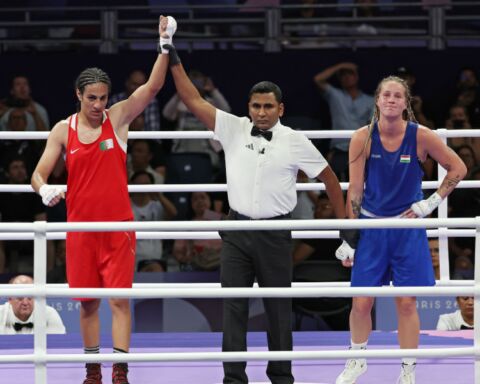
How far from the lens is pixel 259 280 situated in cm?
489

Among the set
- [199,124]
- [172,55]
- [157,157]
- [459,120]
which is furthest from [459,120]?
[172,55]

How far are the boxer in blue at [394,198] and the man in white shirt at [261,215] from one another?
1.04 ft

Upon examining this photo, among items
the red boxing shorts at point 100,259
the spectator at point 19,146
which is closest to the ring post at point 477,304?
the red boxing shorts at point 100,259

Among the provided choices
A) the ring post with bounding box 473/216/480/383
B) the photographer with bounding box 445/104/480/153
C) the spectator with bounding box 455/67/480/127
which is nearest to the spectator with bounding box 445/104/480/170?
the photographer with bounding box 445/104/480/153

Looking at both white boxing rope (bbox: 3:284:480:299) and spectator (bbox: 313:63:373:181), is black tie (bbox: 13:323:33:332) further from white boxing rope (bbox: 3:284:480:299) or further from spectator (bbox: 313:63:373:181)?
spectator (bbox: 313:63:373:181)

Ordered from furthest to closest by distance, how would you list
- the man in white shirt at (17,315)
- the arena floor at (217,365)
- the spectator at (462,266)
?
1. the spectator at (462,266)
2. the man in white shirt at (17,315)
3. the arena floor at (217,365)

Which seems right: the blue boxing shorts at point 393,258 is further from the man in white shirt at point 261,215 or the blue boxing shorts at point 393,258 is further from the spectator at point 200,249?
the spectator at point 200,249

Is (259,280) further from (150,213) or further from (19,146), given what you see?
(19,146)

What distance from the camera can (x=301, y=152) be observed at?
16.2 ft

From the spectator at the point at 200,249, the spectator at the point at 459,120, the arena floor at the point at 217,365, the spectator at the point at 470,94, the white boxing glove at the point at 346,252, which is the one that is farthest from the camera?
the spectator at the point at 470,94

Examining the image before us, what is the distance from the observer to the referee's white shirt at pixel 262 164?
15.9ft

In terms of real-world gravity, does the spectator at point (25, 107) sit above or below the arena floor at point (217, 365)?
above

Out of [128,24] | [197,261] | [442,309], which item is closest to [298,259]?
[197,261]

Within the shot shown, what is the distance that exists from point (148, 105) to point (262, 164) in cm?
509
